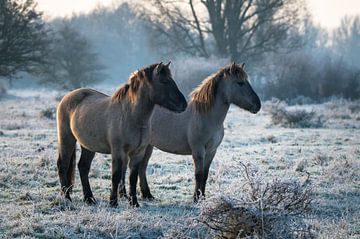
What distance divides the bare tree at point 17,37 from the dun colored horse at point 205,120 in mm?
16723

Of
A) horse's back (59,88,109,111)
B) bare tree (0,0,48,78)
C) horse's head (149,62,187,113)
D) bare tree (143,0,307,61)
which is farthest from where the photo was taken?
bare tree (143,0,307,61)

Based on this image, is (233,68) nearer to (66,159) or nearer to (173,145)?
(173,145)

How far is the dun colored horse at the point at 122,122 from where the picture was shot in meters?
7.61

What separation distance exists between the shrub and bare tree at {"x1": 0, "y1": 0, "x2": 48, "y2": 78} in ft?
66.3

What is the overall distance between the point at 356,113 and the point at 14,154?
629 inches

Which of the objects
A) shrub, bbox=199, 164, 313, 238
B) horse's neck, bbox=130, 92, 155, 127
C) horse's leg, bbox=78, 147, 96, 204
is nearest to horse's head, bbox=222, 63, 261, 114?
horse's neck, bbox=130, 92, 155, 127

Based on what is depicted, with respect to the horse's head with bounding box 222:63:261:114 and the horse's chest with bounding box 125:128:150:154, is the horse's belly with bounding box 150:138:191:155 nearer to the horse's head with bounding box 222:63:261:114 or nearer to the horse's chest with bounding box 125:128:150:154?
the horse's head with bounding box 222:63:261:114

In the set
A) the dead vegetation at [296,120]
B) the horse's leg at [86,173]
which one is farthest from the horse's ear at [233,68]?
the dead vegetation at [296,120]

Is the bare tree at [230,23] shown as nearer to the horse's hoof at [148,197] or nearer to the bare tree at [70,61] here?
the bare tree at [70,61]

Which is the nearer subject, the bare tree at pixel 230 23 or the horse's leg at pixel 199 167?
the horse's leg at pixel 199 167

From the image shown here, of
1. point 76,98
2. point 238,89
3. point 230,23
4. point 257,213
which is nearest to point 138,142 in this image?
point 76,98

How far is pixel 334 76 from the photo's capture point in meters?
32.5

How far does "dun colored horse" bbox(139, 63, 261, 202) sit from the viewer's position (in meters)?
8.48

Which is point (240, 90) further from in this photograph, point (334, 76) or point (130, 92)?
point (334, 76)
